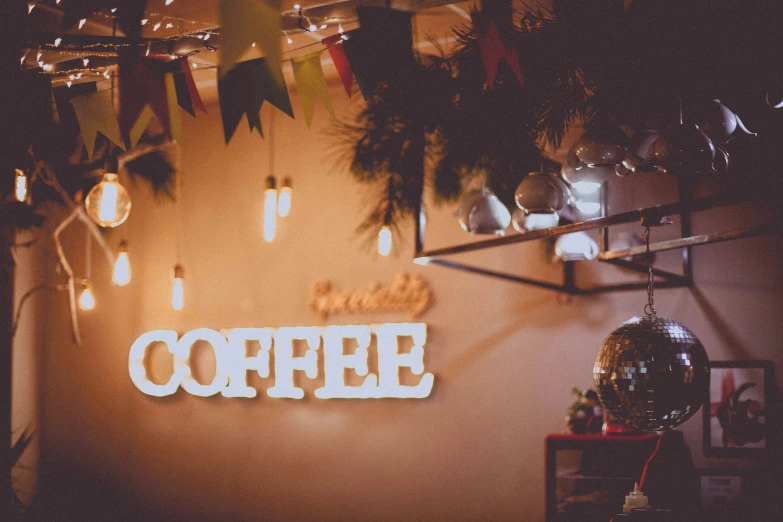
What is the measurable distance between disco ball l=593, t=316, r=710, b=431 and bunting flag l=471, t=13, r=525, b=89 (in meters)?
0.73

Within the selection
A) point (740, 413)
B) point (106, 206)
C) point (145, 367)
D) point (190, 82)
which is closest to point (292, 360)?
point (145, 367)

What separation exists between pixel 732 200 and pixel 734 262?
8.63ft

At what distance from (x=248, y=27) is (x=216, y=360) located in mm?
4854

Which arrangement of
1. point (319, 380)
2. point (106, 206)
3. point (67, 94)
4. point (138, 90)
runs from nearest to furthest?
point (138, 90) → point (67, 94) → point (106, 206) → point (319, 380)

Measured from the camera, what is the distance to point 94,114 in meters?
2.67

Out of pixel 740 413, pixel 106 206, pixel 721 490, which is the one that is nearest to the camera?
pixel 106 206

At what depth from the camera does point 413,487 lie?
545 centimetres

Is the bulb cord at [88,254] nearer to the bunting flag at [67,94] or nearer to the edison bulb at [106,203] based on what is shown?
the edison bulb at [106,203]

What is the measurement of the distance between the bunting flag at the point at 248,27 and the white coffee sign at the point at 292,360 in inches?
156

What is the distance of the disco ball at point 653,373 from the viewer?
6.57 feet

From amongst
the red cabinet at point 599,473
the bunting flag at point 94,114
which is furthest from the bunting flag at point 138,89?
the red cabinet at point 599,473

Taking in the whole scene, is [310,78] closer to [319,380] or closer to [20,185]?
[20,185]

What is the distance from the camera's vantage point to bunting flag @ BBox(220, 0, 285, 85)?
161cm

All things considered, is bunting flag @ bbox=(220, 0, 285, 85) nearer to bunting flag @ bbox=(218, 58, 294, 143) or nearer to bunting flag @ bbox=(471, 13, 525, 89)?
bunting flag @ bbox=(218, 58, 294, 143)
